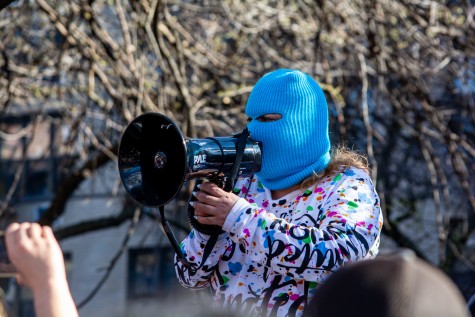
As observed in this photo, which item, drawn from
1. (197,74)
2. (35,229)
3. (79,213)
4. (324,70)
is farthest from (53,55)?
(79,213)

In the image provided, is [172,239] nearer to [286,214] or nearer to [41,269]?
[286,214]

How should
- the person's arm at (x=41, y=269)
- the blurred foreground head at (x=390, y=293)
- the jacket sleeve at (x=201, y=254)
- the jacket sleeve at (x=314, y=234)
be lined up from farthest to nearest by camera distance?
the jacket sleeve at (x=201, y=254), the jacket sleeve at (x=314, y=234), the person's arm at (x=41, y=269), the blurred foreground head at (x=390, y=293)

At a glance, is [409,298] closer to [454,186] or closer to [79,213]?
[454,186]

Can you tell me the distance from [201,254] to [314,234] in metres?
0.39

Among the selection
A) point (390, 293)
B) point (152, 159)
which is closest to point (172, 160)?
point (152, 159)

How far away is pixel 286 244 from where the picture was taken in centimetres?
238

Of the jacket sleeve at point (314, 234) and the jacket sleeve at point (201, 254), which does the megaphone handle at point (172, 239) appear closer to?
the jacket sleeve at point (201, 254)

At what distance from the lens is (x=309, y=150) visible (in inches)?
104

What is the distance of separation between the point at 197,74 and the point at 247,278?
14.3ft

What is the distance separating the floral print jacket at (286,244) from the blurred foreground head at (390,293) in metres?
0.92

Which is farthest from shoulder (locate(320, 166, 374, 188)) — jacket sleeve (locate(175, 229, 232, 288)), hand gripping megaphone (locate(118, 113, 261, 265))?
jacket sleeve (locate(175, 229, 232, 288))

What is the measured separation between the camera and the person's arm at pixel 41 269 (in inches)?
65.5

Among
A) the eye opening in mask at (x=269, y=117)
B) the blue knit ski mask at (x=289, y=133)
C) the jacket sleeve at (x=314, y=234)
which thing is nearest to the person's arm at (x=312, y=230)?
the jacket sleeve at (x=314, y=234)

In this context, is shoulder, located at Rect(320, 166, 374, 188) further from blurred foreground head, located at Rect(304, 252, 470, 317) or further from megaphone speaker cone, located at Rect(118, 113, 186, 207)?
blurred foreground head, located at Rect(304, 252, 470, 317)
